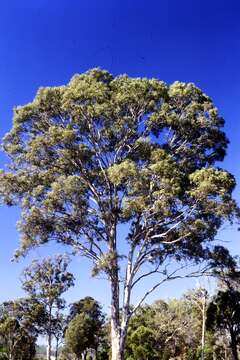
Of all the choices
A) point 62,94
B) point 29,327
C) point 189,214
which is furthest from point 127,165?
point 29,327

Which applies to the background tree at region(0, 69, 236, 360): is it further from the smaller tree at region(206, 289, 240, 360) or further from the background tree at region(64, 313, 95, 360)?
the background tree at region(64, 313, 95, 360)

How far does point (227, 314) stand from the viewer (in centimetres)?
2627

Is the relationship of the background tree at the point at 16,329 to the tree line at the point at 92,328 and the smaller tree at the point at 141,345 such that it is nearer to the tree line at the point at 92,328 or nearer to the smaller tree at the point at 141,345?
the tree line at the point at 92,328

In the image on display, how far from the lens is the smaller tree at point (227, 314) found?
2598 cm

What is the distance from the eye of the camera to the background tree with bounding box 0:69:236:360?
16.4 metres

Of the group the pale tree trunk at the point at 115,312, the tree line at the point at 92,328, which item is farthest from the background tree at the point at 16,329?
the pale tree trunk at the point at 115,312

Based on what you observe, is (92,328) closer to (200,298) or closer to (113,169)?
(200,298)

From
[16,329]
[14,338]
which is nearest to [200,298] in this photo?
[16,329]

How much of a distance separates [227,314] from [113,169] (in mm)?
14547

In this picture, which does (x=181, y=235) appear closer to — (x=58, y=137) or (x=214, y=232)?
(x=214, y=232)

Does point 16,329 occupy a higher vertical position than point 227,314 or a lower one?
higher

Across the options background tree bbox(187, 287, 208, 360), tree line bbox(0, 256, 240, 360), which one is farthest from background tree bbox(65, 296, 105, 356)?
background tree bbox(187, 287, 208, 360)

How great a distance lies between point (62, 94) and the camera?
17.7 metres

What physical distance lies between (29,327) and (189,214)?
96.2ft
